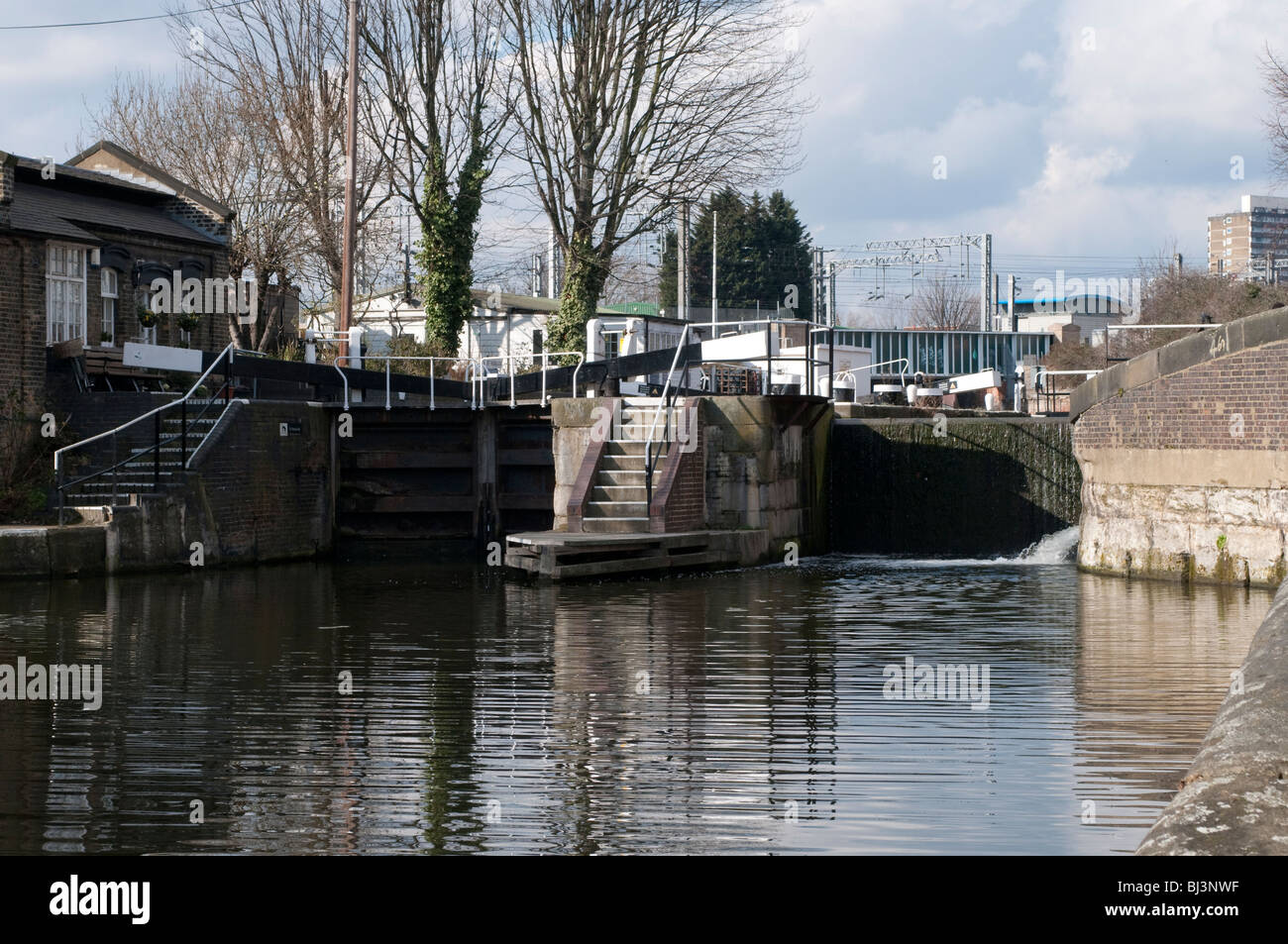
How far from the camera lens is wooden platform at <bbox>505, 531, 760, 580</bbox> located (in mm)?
17422

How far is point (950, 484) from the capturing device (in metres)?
23.1

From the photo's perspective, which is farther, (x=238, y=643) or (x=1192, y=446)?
(x=1192, y=446)

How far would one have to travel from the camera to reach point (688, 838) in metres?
6.04

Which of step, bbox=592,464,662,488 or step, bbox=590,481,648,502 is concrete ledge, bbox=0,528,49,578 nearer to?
step, bbox=590,481,648,502

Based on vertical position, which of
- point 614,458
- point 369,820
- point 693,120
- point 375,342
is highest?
point 693,120

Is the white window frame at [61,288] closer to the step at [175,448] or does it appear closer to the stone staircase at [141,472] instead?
the stone staircase at [141,472]

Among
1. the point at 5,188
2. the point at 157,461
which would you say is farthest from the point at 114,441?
the point at 5,188

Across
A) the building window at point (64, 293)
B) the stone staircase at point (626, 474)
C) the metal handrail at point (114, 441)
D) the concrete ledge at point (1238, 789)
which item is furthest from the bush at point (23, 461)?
the concrete ledge at point (1238, 789)

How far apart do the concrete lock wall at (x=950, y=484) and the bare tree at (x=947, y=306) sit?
70675mm

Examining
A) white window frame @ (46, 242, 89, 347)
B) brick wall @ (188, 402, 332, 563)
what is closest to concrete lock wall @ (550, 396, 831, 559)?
brick wall @ (188, 402, 332, 563)

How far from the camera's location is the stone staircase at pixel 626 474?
61.6 ft

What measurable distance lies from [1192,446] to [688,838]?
12535mm
